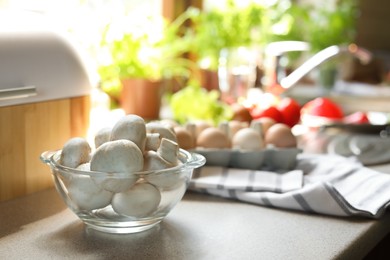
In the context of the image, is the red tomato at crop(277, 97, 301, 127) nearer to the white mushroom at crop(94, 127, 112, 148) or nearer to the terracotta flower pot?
the terracotta flower pot

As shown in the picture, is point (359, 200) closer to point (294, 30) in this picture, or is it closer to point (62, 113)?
point (62, 113)

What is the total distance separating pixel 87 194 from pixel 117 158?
7 centimetres

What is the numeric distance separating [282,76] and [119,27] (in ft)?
2.40

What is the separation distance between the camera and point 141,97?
1597 mm

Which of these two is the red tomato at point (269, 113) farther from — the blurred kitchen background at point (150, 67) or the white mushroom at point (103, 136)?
the white mushroom at point (103, 136)

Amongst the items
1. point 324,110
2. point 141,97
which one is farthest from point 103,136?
point 324,110

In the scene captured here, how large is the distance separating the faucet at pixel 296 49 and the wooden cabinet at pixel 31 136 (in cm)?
96

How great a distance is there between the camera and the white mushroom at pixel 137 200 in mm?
812

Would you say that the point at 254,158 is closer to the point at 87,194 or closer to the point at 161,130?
the point at 161,130

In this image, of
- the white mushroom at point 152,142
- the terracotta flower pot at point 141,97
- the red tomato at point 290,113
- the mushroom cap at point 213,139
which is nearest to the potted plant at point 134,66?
the terracotta flower pot at point 141,97

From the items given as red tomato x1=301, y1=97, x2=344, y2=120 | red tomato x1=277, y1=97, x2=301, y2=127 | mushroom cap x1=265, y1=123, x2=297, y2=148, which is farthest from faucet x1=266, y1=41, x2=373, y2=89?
mushroom cap x1=265, y1=123, x2=297, y2=148

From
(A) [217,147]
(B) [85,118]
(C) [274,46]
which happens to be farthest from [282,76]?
(B) [85,118]

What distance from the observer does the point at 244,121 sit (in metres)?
1.52

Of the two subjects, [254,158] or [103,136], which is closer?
[103,136]
